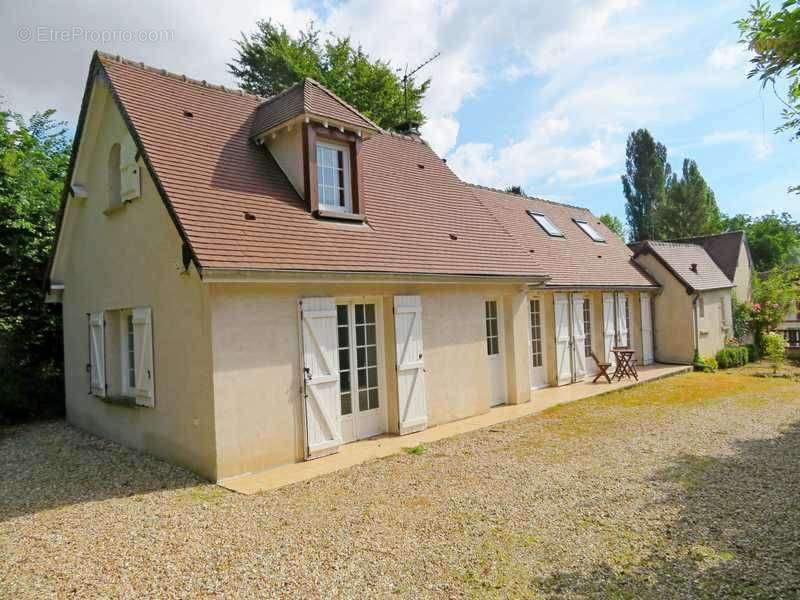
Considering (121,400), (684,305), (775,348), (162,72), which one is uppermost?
(162,72)

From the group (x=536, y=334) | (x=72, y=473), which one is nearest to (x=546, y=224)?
(x=536, y=334)

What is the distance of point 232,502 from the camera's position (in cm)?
586

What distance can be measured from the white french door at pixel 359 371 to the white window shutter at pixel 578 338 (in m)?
7.15

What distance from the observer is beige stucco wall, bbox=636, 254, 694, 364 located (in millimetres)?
16734

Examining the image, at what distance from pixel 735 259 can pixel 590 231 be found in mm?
6898

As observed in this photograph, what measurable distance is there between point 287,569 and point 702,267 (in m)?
19.2

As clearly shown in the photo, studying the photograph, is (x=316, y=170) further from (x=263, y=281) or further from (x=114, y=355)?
(x=114, y=355)

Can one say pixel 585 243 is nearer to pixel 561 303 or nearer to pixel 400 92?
pixel 561 303

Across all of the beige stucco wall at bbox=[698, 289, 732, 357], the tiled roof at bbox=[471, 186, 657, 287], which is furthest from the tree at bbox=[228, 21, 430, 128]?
the beige stucco wall at bbox=[698, 289, 732, 357]

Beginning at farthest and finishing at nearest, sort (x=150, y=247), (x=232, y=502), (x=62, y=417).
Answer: (x=62, y=417)
(x=150, y=247)
(x=232, y=502)

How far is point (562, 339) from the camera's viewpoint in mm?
13508

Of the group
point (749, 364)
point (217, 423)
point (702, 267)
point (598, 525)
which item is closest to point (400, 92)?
point (702, 267)

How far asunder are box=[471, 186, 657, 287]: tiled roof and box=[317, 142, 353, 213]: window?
20.2 feet

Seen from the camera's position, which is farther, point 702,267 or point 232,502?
point 702,267
